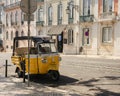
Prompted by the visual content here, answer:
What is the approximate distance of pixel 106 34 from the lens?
38.2 metres

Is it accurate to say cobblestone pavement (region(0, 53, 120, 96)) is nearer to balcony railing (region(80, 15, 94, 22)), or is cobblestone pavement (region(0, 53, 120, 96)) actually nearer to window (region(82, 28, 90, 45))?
balcony railing (region(80, 15, 94, 22))

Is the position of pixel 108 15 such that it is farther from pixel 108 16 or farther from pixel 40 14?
pixel 40 14

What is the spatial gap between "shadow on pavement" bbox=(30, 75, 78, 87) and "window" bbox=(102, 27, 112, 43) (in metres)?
22.2

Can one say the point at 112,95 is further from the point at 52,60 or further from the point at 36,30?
the point at 36,30

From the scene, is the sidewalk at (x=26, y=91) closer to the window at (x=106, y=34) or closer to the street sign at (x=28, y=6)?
the street sign at (x=28, y=6)

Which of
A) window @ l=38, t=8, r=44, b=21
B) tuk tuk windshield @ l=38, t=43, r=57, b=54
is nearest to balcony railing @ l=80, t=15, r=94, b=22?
window @ l=38, t=8, r=44, b=21

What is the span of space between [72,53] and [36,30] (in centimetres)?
1234

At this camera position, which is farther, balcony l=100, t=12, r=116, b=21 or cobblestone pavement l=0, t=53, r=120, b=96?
balcony l=100, t=12, r=116, b=21

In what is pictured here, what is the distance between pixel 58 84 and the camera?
14.1 meters

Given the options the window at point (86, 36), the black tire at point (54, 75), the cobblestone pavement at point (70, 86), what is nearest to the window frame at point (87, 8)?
the window at point (86, 36)

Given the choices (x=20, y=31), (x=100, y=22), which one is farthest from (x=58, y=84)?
(x=20, y=31)

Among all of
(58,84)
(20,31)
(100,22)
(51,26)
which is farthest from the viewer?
(20,31)

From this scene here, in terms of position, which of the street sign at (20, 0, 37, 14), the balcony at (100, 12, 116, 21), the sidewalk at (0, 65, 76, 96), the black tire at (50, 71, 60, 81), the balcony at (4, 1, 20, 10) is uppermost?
the balcony at (4, 1, 20, 10)

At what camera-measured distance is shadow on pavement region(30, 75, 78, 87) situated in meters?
14.2
